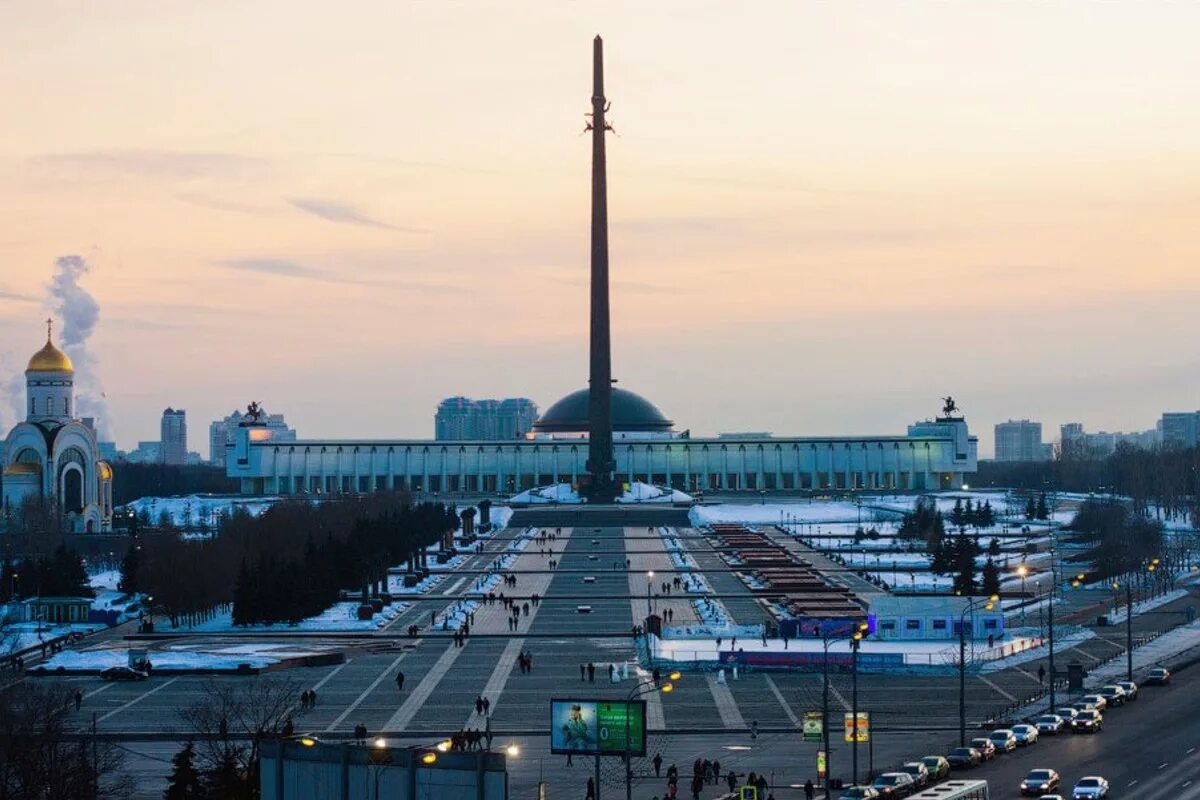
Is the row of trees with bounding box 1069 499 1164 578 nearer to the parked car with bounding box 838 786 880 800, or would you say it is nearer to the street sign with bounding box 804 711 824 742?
the street sign with bounding box 804 711 824 742

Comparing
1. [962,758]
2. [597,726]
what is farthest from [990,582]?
[597,726]

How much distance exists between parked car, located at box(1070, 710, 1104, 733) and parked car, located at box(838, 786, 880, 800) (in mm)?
8306

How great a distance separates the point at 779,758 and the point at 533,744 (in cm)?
493

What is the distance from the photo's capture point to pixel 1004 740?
1506 inches

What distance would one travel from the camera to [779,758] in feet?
127

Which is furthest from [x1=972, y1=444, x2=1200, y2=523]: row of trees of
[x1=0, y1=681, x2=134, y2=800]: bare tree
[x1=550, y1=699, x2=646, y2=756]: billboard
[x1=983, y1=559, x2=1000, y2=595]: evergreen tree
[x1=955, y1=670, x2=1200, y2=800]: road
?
[x1=0, y1=681, x2=134, y2=800]: bare tree

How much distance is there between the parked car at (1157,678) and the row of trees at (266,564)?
26.9m

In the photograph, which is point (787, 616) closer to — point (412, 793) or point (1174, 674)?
point (1174, 674)

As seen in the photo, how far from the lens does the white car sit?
3197 cm

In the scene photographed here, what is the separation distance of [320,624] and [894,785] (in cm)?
3289

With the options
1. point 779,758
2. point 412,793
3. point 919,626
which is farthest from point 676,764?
point 919,626

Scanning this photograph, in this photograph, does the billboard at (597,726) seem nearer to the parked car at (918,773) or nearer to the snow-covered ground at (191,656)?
the parked car at (918,773)

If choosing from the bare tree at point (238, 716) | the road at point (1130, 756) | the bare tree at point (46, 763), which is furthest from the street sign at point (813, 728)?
the bare tree at point (46, 763)

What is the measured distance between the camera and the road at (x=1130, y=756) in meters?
33.8
